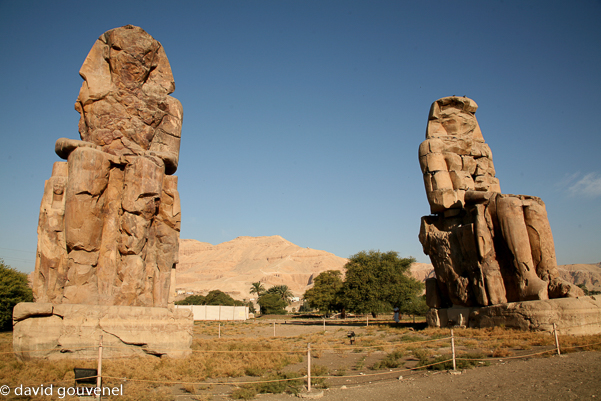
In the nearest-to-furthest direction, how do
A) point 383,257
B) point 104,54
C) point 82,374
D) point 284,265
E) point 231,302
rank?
point 82,374, point 104,54, point 383,257, point 231,302, point 284,265

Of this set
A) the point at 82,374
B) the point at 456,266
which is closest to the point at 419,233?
the point at 456,266

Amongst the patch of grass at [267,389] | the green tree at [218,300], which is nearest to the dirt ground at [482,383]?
the patch of grass at [267,389]

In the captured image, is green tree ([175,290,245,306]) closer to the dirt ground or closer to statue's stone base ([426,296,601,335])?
statue's stone base ([426,296,601,335])

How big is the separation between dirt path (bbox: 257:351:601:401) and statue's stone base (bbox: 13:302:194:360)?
10.0 ft

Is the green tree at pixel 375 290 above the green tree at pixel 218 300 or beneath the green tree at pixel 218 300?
above

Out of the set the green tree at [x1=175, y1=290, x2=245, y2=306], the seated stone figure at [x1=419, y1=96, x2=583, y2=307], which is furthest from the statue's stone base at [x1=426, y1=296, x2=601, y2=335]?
the green tree at [x1=175, y1=290, x2=245, y2=306]

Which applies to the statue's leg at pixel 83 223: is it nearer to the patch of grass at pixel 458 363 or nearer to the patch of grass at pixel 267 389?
the patch of grass at pixel 267 389

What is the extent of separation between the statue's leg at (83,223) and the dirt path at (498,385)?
14.8ft

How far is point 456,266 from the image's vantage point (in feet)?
49.8

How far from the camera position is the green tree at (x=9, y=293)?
63.8 ft

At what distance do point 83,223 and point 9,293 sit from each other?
Answer: 49.3 feet

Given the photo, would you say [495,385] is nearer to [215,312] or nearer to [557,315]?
[557,315]

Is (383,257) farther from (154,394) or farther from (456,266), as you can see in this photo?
(154,394)

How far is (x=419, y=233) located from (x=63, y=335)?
13039 millimetres
